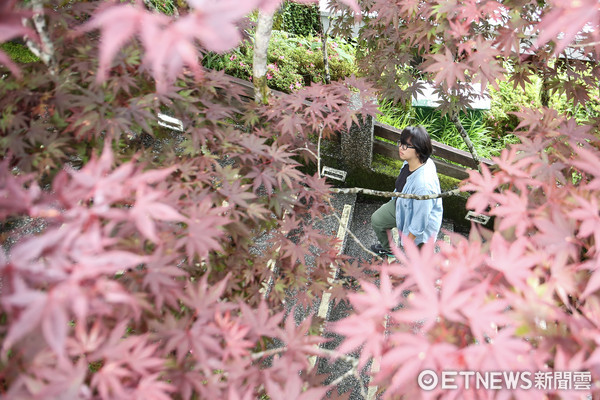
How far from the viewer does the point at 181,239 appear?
1171 millimetres

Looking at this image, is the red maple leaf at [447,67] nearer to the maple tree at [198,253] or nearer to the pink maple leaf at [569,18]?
the maple tree at [198,253]

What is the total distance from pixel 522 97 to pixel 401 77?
293cm

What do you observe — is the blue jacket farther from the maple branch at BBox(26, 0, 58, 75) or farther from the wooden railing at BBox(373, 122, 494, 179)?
the maple branch at BBox(26, 0, 58, 75)

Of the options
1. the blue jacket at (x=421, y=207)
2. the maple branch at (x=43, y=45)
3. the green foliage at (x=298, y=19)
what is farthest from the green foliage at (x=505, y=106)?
the maple branch at (x=43, y=45)

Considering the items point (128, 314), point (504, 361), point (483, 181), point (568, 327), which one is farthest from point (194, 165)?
point (568, 327)

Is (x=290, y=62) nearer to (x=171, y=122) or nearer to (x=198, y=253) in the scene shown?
(x=171, y=122)

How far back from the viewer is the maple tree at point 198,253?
33.4 inches

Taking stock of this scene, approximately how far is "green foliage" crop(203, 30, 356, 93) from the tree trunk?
6.59 feet

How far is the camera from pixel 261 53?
2209 mm

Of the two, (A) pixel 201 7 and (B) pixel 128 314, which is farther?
(B) pixel 128 314

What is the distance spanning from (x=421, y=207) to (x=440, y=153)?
3.54 ft

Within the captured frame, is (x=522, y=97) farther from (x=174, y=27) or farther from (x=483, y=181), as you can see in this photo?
(x=174, y=27)

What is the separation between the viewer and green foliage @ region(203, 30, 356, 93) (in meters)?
4.43

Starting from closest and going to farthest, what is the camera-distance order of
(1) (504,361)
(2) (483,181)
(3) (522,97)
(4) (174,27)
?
(4) (174,27) < (1) (504,361) < (2) (483,181) < (3) (522,97)
